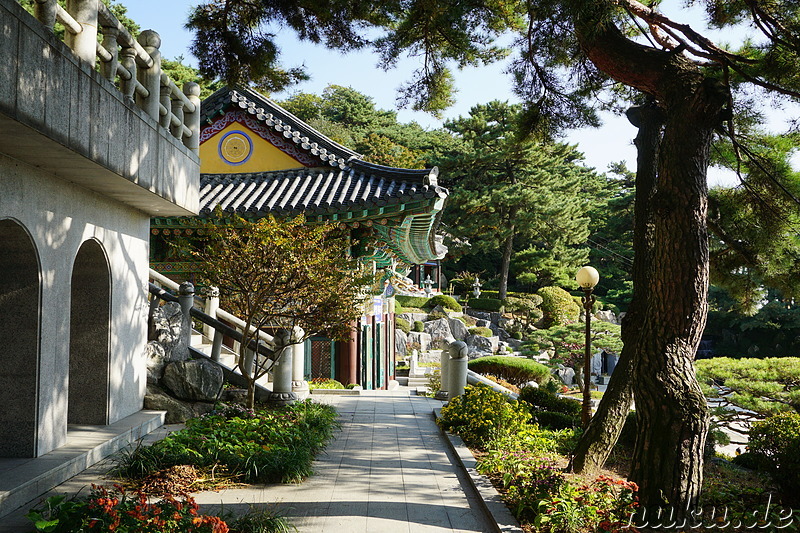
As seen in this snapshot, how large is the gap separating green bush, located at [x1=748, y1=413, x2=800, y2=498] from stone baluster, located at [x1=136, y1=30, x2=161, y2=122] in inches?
350

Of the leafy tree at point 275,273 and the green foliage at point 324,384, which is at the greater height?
the leafy tree at point 275,273

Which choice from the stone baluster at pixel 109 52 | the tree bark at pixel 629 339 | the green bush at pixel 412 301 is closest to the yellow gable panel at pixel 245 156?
the stone baluster at pixel 109 52

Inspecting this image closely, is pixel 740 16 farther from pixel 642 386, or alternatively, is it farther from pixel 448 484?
pixel 448 484

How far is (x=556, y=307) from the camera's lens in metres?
40.3

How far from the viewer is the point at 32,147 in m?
5.36

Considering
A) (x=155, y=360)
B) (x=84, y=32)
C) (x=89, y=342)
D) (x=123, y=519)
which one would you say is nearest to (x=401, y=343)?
(x=155, y=360)

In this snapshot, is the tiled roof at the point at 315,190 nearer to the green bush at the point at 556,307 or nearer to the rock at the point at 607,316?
the green bush at the point at 556,307

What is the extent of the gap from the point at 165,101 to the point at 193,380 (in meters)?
4.13

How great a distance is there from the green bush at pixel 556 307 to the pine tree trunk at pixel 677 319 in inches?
1403

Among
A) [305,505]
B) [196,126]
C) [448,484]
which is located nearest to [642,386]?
[448,484]

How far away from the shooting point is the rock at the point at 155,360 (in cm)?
932

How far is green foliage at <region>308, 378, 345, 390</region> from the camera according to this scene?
1400 cm

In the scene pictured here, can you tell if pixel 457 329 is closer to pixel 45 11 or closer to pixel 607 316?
pixel 607 316

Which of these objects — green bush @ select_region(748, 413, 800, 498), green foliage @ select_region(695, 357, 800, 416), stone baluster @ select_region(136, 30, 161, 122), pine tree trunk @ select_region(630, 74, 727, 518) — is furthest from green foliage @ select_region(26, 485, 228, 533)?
green foliage @ select_region(695, 357, 800, 416)
